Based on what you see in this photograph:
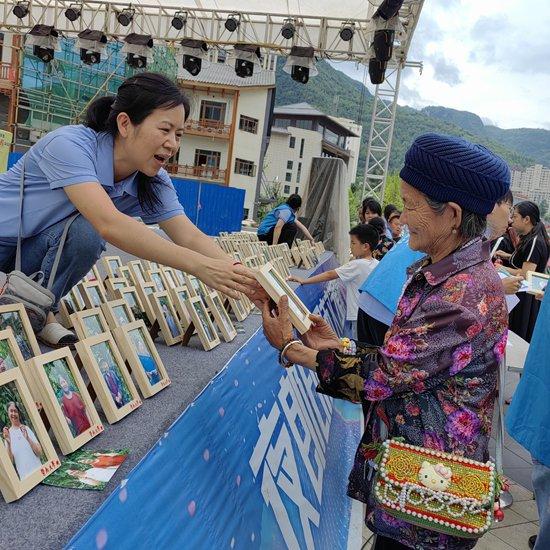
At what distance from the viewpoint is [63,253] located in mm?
2111

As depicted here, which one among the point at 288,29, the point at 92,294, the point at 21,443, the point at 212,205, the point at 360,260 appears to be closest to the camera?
the point at 21,443

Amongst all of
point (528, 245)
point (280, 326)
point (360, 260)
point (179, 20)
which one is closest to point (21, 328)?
point (280, 326)

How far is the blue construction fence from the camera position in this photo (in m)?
17.0

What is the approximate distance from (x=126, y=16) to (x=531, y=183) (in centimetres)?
8422

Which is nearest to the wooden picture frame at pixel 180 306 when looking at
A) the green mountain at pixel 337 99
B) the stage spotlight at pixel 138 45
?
the stage spotlight at pixel 138 45

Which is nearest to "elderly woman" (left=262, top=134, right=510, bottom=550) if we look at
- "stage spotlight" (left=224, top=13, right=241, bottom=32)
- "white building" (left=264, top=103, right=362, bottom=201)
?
"stage spotlight" (left=224, top=13, right=241, bottom=32)

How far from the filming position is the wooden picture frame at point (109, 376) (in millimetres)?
1606

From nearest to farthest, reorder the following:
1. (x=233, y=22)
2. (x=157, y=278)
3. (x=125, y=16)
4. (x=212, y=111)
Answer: (x=157, y=278) < (x=233, y=22) < (x=125, y=16) < (x=212, y=111)

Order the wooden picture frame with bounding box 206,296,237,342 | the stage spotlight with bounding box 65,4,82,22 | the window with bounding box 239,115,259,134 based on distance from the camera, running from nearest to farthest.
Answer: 1. the wooden picture frame with bounding box 206,296,237,342
2. the stage spotlight with bounding box 65,4,82,22
3. the window with bounding box 239,115,259,134

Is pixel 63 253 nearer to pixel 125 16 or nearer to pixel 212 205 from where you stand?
pixel 125 16

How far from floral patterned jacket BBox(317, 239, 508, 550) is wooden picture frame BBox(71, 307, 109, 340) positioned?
0.88 m

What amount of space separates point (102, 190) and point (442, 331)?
1.18m

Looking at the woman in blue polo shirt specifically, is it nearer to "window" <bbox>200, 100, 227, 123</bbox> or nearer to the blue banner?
the blue banner

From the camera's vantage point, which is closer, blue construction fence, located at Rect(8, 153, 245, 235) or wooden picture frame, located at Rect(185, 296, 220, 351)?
wooden picture frame, located at Rect(185, 296, 220, 351)
